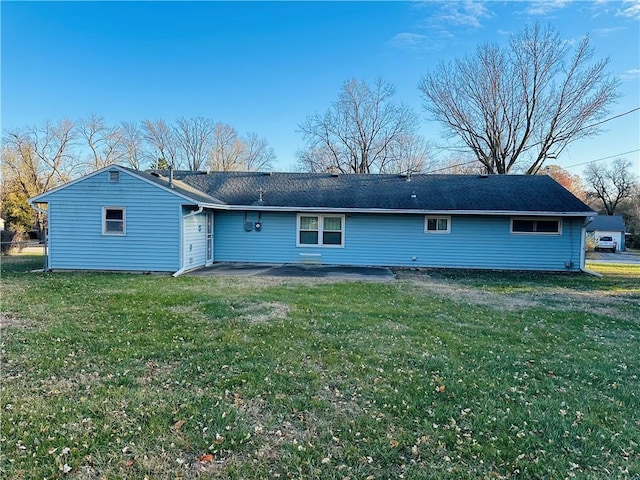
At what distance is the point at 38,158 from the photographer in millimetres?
32031

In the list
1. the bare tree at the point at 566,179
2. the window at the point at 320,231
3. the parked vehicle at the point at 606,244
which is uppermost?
the bare tree at the point at 566,179

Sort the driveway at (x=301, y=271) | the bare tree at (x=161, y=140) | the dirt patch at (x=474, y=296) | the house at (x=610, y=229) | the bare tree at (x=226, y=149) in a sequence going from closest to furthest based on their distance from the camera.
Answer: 1. the dirt patch at (x=474, y=296)
2. the driveway at (x=301, y=271)
3. the house at (x=610, y=229)
4. the bare tree at (x=161, y=140)
5. the bare tree at (x=226, y=149)

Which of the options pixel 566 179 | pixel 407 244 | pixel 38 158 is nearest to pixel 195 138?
pixel 38 158

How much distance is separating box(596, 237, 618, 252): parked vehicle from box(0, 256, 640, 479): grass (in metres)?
32.6

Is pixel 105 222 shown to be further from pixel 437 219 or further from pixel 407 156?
pixel 407 156

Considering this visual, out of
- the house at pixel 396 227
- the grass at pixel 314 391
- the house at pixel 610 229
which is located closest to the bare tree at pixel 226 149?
the house at pixel 396 227

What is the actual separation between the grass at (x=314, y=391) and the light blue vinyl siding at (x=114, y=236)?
4813mm

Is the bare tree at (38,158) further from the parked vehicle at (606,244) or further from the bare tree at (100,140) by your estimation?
the parked vehicle at (606,244)

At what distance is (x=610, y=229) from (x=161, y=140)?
4354 cm

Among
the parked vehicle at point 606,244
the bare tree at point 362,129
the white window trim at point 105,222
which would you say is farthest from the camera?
the parked vehicle at point 606,244

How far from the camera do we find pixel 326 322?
600 cm

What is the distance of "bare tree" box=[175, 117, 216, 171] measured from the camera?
37969 mm

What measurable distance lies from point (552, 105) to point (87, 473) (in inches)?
1152

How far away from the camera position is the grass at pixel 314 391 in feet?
8.34
